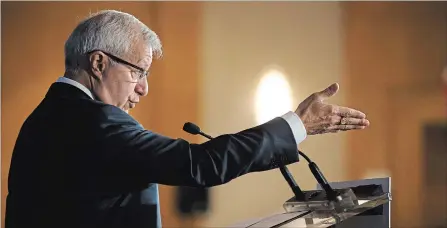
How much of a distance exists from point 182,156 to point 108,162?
0.40 ft

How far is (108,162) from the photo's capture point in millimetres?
1167

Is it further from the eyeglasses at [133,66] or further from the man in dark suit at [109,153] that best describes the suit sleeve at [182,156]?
the eyeglasses at [133,66]

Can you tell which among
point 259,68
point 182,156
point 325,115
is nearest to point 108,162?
point 182,156

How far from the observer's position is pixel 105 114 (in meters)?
1.20

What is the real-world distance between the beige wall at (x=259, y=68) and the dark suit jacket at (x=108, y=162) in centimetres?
259

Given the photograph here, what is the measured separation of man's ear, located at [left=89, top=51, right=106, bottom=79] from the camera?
1325 mm

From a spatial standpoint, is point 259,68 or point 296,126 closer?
point 296,126

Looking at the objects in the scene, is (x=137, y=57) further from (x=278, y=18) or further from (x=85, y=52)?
(x=278, y=18)

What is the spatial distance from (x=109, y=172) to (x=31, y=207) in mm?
174

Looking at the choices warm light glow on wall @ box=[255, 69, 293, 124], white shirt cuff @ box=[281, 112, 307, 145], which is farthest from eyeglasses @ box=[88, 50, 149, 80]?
warm light glow on wall @ box=[255, 69, 293, 124]

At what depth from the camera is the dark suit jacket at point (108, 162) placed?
1151mm

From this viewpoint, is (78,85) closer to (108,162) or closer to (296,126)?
(108,162)

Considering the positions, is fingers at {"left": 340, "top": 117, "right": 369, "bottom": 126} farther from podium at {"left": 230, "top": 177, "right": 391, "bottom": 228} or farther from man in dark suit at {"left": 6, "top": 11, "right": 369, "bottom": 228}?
podium at {"left": 230, "top": 177, "right": 391, "bottom": 228}

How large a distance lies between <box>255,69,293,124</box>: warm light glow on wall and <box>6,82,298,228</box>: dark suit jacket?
106 inches
